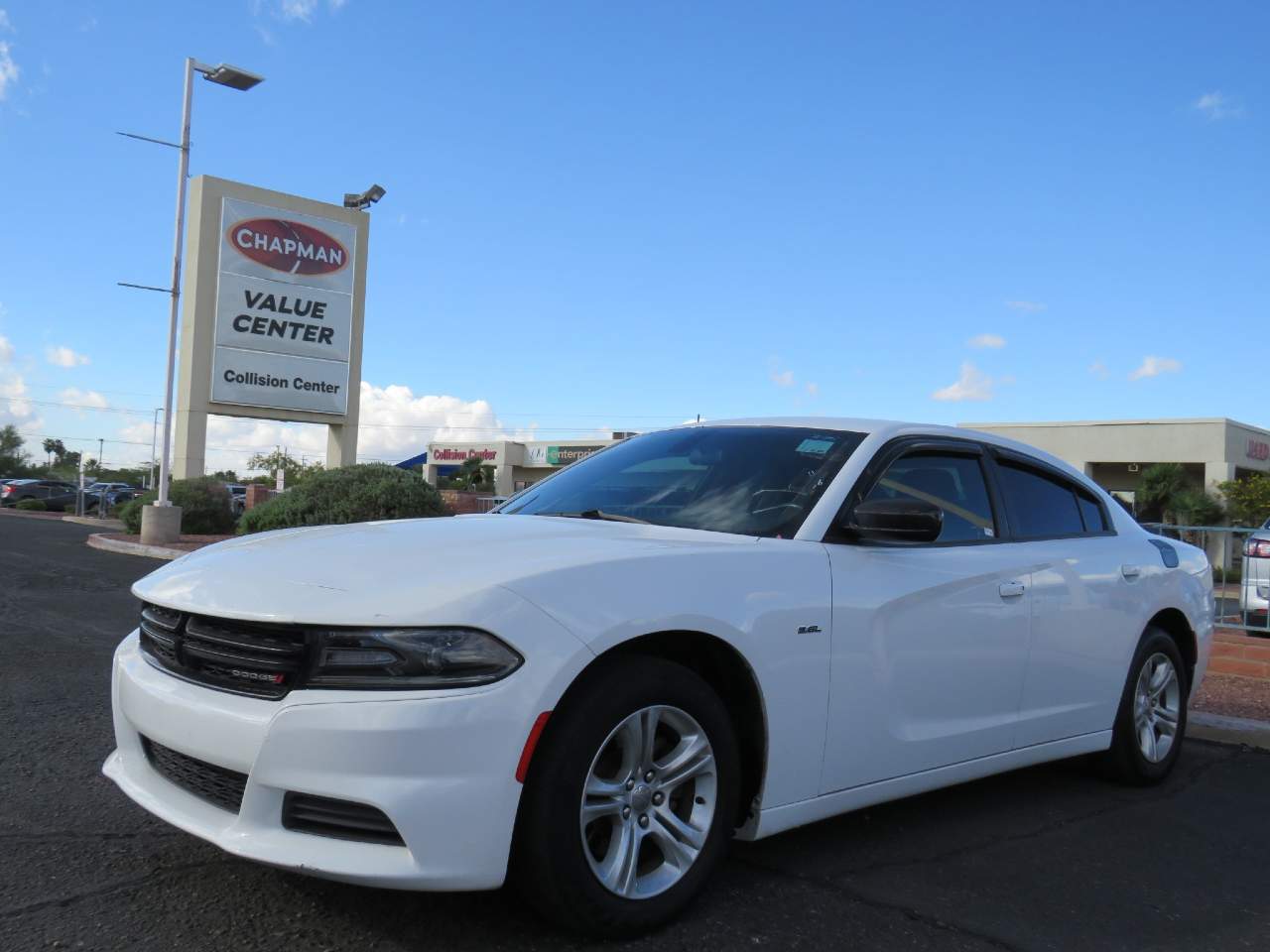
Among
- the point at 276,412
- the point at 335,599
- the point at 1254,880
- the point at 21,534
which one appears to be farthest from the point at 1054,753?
the point at 276,412

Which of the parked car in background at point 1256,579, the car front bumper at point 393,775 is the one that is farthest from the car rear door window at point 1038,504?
the parked car in background at point 1256,579

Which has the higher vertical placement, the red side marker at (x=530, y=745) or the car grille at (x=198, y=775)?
the red side marker at (x=530, y=745)

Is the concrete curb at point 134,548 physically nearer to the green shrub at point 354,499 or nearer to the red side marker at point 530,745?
the green shrub at point 354,499

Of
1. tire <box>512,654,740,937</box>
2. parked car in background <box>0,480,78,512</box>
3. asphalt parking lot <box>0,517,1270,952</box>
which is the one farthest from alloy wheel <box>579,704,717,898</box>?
parked car in background <box>0,480,78,512</box>

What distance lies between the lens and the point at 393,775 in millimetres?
2631

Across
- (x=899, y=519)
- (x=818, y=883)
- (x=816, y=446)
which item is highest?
(x=816, y=446)

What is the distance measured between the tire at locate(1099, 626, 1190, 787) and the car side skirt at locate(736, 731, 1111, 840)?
0.78 feet

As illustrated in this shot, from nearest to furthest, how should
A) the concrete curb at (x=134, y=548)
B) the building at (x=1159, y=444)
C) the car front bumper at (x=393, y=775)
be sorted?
1. the car front bumper at (x=393, y=775)
2. the concrete curb at (x=134, y=548)
3. the building at (x=1159, y=444)

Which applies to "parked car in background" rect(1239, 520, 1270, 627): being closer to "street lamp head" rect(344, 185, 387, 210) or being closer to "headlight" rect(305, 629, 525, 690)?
"headlight" rect(305, 629, 525, 690)

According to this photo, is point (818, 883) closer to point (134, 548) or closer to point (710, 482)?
point (710, 482)

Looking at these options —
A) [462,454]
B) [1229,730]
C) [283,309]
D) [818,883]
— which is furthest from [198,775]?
[462,454]

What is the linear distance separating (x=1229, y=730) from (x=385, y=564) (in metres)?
5.56

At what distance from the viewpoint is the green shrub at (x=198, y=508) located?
80.9 ft

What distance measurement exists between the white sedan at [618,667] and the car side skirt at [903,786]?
13mm
